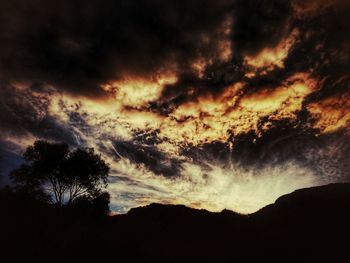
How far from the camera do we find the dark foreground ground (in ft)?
63.3

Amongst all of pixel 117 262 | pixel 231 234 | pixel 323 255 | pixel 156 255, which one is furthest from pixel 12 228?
pixel 323 255

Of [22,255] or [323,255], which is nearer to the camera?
[22,255]

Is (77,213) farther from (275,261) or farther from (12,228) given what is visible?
(275,261)

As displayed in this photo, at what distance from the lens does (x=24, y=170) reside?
35906 millimetres

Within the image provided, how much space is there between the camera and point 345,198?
35531 millimetres

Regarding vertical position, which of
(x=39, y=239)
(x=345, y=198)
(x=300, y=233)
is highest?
(x=345, y=198)

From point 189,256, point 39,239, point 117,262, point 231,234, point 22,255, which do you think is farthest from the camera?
point 231,234

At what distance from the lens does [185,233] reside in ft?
119

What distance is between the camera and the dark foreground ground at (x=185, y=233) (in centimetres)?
1928

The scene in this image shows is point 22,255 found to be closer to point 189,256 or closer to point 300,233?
point 189,256

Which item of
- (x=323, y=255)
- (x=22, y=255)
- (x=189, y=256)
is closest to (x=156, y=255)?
(x=189, y=256)

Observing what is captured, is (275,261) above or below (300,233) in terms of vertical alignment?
below

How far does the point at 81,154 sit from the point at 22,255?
23.0m

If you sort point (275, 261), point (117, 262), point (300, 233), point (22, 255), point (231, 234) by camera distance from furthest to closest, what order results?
point (231, 234) < point (300, 233) < point (275, 261) < point (117, 262) < point (22, 255)
